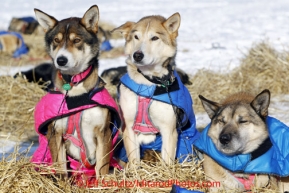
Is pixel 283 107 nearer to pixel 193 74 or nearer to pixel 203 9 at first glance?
pixel 193 74

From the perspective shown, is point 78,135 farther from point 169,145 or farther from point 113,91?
point 113,91

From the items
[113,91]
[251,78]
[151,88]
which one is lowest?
[151,88]

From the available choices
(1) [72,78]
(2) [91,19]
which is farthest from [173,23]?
(1) [72,78]

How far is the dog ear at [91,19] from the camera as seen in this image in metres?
4.52

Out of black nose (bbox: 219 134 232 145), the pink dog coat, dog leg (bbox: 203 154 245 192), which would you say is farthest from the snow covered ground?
black nose (bbox: 219 134 232 145)

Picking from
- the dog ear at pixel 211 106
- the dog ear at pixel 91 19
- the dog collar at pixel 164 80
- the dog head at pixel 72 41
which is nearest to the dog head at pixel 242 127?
the dog ear at pixel 211 106

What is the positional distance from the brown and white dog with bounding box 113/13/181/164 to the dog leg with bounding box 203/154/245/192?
1.68 ft

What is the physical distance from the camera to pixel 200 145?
4.25m

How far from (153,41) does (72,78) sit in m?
0.84

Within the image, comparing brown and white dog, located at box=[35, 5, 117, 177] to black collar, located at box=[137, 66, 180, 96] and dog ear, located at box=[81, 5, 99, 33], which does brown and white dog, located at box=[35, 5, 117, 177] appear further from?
black collar, located at box=[137, 66, 180, 96]

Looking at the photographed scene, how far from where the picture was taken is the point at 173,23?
4785 millimetres

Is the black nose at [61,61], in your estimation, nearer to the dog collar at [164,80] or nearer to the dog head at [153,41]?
the dog head at [153,41]

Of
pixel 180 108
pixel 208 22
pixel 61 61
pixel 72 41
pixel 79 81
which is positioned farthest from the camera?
pixel 208 22

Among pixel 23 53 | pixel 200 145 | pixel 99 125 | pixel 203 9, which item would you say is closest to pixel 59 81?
pixel 99 125
